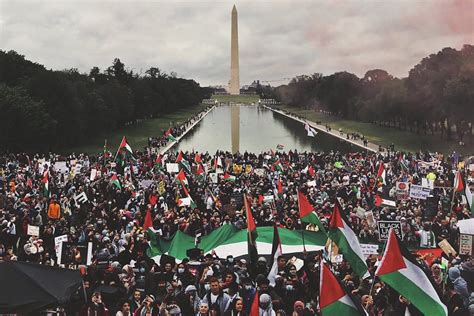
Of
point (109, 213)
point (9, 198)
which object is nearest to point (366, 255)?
point (109, 213)

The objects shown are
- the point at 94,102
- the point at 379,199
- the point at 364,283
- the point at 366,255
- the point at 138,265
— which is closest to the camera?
the point at 364,283

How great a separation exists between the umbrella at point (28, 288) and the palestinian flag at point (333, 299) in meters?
3.28

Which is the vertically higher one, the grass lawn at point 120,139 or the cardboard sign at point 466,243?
the cardboard sign at point 466,243

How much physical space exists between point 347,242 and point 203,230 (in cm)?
627

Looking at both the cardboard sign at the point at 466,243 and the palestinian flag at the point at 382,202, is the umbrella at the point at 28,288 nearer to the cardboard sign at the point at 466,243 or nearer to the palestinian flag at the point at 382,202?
the cardboard sign at the point at 466,243

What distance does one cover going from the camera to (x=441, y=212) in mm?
18000

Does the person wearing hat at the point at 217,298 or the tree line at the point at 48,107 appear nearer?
the person wearing hat at the point at 217,298

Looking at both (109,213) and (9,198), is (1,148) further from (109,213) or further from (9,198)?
(109,213)

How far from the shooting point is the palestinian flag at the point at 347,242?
9.38 meters

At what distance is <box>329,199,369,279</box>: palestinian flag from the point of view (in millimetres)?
9383

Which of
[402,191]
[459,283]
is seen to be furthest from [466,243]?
[402,191]

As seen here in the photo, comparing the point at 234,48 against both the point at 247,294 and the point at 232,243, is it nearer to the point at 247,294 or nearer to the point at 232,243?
the point at 232,243

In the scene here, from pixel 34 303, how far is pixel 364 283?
19.7ft

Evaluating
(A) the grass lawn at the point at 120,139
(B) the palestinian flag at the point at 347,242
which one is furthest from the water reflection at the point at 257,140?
(B) the palestinian flag at the point at 347,242
